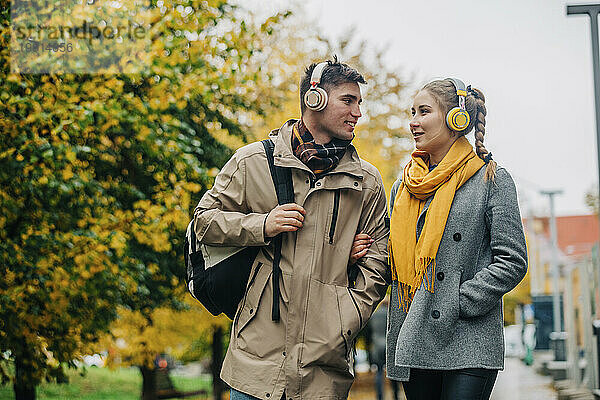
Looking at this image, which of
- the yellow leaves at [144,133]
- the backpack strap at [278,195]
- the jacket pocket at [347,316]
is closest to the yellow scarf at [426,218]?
the jacket pocket at [347,316]

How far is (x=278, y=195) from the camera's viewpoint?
12.2 feet

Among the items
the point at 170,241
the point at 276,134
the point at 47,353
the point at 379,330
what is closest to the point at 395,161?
the point at 379,330

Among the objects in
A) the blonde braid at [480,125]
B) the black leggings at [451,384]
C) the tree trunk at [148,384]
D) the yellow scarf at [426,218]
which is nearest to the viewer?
the black leggings at [451,384]

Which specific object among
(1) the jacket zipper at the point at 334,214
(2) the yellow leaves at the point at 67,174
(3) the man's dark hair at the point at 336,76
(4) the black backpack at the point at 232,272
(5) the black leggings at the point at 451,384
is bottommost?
(5) the black leggings at the point at 451,384

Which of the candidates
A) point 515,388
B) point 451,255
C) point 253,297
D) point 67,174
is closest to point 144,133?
point 67,174

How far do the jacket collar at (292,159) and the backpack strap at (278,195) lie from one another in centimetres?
5

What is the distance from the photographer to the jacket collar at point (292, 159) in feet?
12.2

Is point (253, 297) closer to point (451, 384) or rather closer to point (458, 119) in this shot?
point (451, 384)

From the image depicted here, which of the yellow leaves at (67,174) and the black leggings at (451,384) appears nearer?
the black leggings at (451,384)

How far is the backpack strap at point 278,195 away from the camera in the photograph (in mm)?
3645

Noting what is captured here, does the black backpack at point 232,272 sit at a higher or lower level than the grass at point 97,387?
higher

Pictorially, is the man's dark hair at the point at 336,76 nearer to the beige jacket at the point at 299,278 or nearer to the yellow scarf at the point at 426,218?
the beige jacket at the point at 299,278

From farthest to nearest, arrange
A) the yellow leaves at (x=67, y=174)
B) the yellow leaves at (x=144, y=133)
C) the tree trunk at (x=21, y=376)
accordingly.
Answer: the tree trunk at (x=21, y=376), the yellow leaves at (x=144, y=133), the yellow leaves at (x=67, y=174)

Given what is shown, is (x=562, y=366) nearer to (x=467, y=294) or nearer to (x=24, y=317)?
(x=24, y=317)
